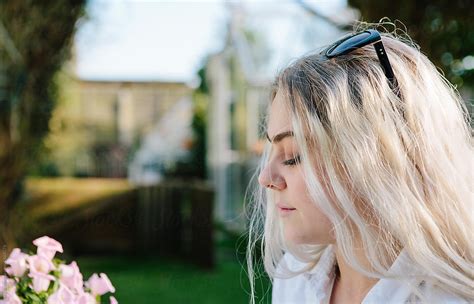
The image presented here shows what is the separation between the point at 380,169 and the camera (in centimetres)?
95

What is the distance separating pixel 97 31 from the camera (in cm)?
448

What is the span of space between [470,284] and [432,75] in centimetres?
32

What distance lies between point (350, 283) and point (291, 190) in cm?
23

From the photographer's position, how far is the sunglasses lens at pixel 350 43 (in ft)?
3.28

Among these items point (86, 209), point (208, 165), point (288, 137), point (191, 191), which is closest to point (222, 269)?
point (191, 191)

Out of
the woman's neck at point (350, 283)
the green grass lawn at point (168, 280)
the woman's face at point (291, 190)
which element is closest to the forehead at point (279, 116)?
the woman's face at point (291, 190)

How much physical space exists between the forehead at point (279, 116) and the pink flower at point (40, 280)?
40 centimetres

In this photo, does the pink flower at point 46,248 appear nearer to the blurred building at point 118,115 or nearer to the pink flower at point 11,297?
the pink flower at point 11,297

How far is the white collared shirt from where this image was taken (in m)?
0.94

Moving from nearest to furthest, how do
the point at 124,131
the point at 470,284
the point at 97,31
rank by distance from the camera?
the point at 470,284
the point at 97,31
the point at 124,131

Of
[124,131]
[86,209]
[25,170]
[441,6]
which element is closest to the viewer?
[441,6]

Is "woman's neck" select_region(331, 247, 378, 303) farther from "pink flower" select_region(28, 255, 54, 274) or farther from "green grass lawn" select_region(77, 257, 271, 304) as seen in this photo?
"green grass lawn" select_region(77, 257, 271, 304)

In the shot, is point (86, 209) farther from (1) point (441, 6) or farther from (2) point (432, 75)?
(2) point (432, 75)

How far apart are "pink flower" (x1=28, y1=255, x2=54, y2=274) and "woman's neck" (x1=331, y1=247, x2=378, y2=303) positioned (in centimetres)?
47
